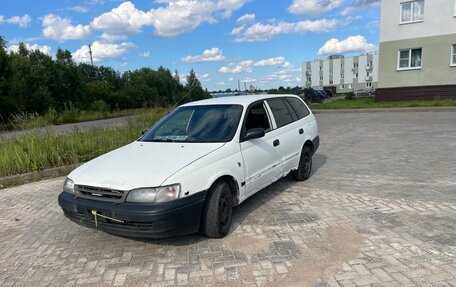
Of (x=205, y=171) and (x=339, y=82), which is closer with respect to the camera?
(x=205, y=171)

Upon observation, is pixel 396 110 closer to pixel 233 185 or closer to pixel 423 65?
pixel 423 65

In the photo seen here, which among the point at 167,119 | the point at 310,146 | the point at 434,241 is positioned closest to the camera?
the point at 434,241

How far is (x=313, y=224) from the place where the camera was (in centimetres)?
429

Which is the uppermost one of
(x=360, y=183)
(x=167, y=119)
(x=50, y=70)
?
(x=50, y=70)

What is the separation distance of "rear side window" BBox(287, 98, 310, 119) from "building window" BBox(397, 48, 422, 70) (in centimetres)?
1978

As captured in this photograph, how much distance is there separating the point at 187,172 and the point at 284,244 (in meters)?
1.38

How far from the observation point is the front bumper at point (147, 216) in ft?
11.0

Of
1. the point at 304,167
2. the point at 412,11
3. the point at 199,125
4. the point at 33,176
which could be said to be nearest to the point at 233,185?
the point at 199,125

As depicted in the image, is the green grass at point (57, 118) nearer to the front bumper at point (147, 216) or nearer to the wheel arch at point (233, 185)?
the front bumper at point (147, 216)

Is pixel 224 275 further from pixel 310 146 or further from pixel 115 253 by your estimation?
pixel 310 146

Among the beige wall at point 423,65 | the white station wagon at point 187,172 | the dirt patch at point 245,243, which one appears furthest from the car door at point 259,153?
the beige wall at point 423,65

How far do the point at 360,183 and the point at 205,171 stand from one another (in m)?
3.48

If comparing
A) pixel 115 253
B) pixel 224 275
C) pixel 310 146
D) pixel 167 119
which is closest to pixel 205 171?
pixel 224 275

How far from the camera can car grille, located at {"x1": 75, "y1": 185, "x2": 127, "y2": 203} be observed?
11.4ft
